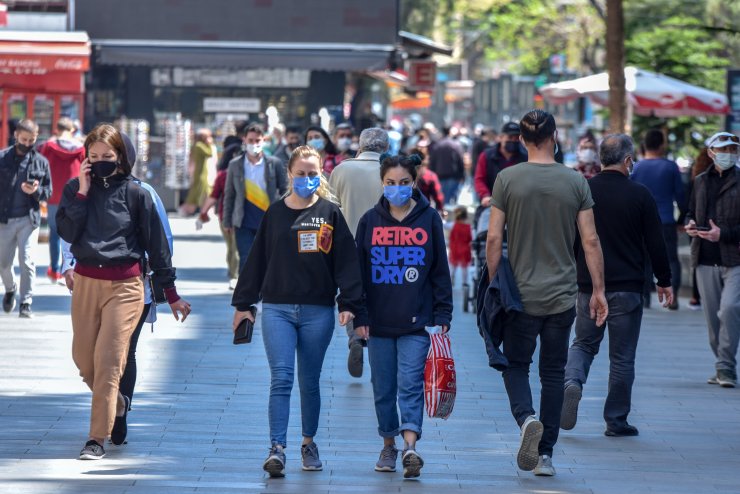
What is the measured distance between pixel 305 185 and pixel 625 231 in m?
2.08

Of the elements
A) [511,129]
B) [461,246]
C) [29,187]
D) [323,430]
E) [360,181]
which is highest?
[511,129]

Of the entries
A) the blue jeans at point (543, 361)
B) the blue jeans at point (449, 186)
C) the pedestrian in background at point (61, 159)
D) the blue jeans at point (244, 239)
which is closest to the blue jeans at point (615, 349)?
the blue jeans at point (543, 361)

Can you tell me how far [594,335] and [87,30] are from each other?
2160 cm

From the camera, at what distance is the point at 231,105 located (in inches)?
1171

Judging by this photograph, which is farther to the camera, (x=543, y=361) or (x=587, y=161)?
(x=587, y=161)

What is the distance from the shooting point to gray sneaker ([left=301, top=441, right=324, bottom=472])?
758 cm

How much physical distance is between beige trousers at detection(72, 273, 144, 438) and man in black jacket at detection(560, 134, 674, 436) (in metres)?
2.48

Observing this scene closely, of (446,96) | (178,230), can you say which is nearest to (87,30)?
(178,230)

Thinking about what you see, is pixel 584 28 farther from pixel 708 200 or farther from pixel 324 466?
pixel 324 466

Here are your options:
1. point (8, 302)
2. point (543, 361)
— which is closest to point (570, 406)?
Answer: point (543, 361)

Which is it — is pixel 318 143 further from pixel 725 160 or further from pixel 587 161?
pixel 725 160

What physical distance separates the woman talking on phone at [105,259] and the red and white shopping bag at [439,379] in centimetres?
139

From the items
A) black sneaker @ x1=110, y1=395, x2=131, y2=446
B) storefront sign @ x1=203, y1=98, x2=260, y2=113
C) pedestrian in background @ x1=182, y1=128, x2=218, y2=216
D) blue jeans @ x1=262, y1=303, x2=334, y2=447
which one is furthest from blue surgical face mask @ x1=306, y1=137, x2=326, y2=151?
storefront sign @ x1=203, y1=98, x2=260, y2=113

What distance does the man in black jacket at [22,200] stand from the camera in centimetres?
1352
